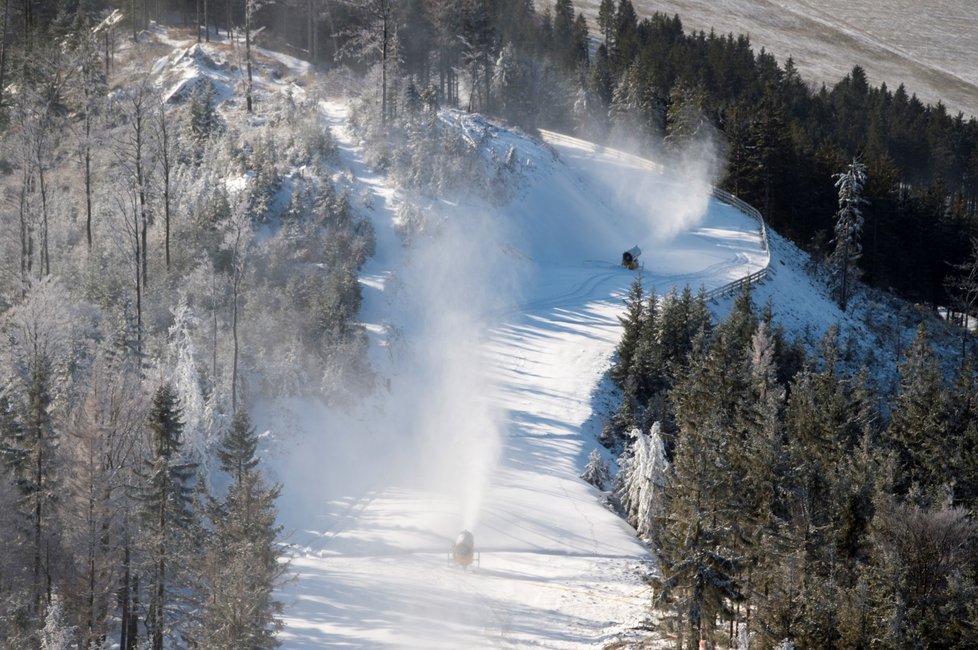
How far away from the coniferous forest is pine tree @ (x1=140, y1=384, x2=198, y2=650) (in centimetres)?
12

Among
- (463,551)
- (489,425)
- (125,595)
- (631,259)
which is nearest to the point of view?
(125,595)

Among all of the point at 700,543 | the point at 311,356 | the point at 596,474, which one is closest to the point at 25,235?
the point at 311,356

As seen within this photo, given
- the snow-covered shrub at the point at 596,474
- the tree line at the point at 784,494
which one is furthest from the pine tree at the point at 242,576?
the snow-covered shrub at the point at 596,474

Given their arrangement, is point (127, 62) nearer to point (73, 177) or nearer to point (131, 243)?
point (73, 177)

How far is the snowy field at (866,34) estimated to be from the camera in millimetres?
157750

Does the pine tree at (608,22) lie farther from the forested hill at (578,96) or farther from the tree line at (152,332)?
the tree line at (152,332)

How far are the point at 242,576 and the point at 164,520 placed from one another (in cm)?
752

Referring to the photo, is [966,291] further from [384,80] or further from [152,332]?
[152,332]

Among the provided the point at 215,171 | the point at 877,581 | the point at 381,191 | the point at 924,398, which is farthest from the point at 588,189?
the point at 877,581

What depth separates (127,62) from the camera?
2751 inches

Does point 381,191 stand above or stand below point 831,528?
above

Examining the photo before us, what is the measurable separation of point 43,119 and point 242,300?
54.5 ft

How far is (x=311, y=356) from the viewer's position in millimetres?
44062

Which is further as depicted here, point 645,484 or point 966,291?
point 966,291
